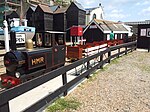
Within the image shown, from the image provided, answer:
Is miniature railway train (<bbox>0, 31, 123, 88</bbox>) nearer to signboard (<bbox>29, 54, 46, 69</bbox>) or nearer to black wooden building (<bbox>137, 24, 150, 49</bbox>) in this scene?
signboard (<bbox>29, 54, 46, 69</bbox>)

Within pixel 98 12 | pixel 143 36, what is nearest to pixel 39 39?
pixel 143 36

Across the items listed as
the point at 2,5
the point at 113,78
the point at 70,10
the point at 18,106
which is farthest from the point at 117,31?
the point at 2,5

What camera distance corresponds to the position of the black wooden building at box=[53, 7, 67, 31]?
33.9 m

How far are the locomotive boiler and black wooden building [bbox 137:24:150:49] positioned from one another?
48.8 ft

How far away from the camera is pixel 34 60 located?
19.7 feet

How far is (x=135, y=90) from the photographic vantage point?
229 inches

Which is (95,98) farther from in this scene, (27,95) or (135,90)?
(27,95)

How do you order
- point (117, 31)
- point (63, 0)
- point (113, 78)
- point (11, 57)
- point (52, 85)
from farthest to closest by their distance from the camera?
point (63, 0)
point (117, 31)
point (113, 78)
point (52, 85)
point (11, 57)

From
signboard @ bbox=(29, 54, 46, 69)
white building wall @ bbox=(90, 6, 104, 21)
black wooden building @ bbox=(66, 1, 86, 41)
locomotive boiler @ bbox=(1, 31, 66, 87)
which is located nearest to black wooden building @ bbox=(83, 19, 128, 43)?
black wooden building @ bbox=(66, 1, 86, 41)

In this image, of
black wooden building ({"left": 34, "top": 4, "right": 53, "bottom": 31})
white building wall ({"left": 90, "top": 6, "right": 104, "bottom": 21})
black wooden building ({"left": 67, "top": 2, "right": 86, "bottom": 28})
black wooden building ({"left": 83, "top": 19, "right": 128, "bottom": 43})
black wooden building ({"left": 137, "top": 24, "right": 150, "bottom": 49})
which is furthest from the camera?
white building wall ({"left": 90, "top": 6, "right": 104, "bottom": 21})

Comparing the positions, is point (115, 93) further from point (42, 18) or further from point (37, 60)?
point (42, 18)

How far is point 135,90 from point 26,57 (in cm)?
388

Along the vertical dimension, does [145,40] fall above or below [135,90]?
above

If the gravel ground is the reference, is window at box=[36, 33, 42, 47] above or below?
above
